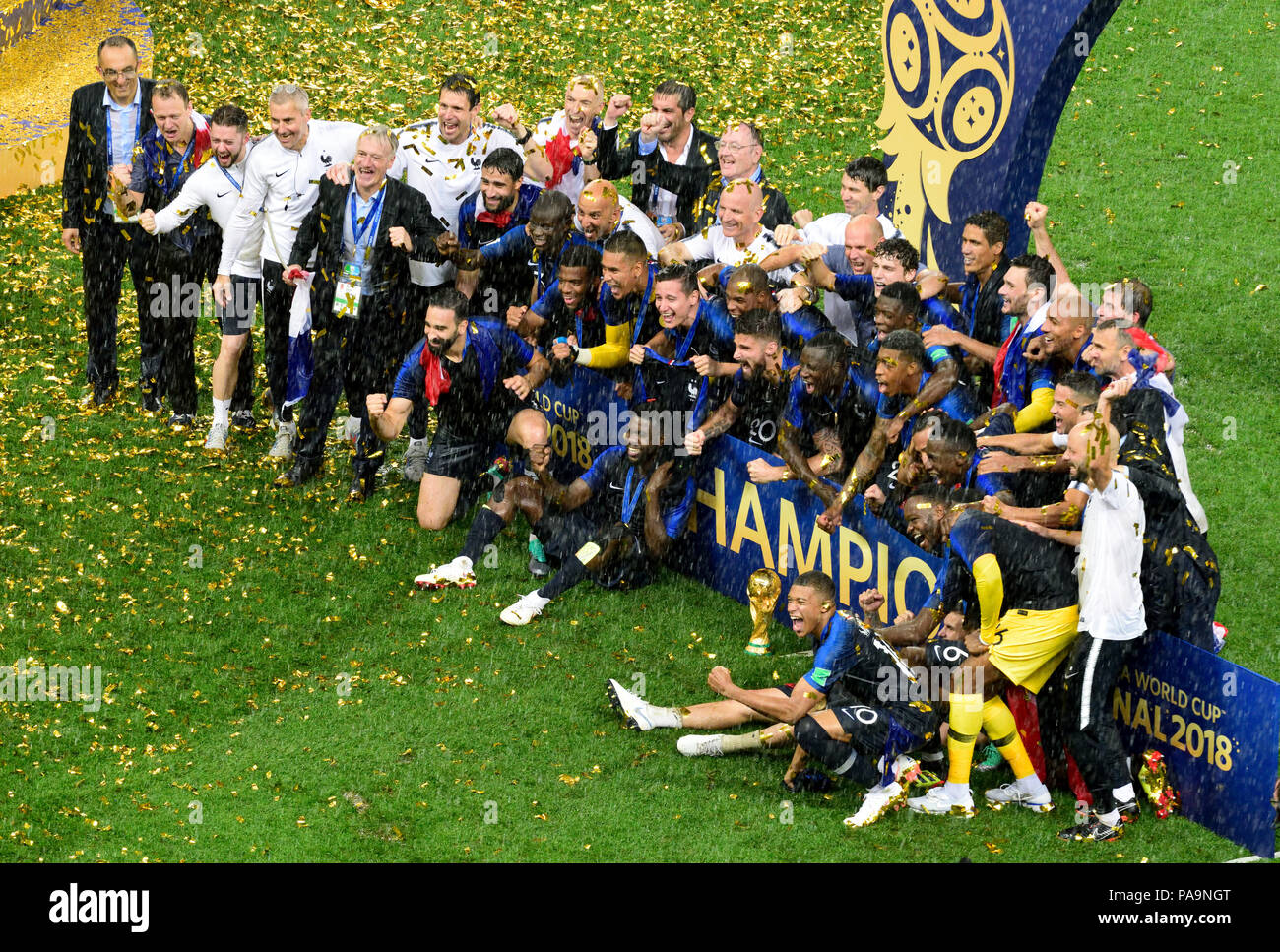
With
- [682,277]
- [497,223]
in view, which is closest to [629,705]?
[682,277]

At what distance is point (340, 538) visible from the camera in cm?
1091

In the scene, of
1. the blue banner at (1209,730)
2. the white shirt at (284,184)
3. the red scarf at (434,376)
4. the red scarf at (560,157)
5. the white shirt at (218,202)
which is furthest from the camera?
the red scarf at (560,157)

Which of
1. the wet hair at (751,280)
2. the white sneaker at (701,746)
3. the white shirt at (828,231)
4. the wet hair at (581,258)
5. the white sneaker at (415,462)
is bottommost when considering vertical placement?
the white sneaker at (701,746)

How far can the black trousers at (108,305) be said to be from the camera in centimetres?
1242

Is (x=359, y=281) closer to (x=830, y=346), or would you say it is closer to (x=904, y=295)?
→ (x=830, y=346)

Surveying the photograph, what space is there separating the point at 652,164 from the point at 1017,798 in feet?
19.0

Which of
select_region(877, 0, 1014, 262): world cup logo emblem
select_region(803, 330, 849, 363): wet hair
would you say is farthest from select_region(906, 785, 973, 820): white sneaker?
select_region(877, 0, 1014, 262): world cup logo emblem

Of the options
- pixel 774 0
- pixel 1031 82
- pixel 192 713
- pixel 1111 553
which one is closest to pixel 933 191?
pixel 1031 82

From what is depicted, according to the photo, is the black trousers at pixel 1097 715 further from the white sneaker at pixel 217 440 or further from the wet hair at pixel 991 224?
the white sneaker at pixel 217 440

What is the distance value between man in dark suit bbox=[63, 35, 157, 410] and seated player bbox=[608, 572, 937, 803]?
625 cm

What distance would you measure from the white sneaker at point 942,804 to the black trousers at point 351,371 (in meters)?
4.89

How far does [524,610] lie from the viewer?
997 cm

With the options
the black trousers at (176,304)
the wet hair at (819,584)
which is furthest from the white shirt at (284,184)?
the wet hair at (819,584)

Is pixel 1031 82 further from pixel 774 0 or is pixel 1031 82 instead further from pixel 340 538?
pixel 774 0
